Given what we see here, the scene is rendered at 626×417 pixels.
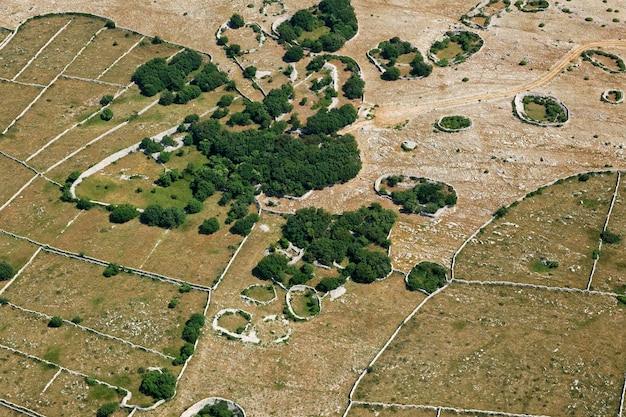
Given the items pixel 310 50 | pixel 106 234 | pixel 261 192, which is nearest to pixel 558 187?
pixel 261 192

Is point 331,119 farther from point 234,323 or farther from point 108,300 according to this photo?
point 108,300

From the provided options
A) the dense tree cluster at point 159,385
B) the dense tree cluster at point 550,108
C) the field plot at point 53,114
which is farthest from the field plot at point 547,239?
the field plot at point 53,114

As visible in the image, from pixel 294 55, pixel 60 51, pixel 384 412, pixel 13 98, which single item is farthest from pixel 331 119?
pixel 384 412

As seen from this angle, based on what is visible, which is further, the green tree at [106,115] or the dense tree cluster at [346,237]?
the green tree at [106,115]

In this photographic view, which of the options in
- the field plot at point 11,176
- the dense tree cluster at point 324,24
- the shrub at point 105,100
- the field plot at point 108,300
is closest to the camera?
the field plot at point 108,300

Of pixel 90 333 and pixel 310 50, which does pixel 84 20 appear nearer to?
pixel 310 50

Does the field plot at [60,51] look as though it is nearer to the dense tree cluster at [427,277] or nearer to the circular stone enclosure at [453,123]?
the circular stone enclosure at [453,123]
